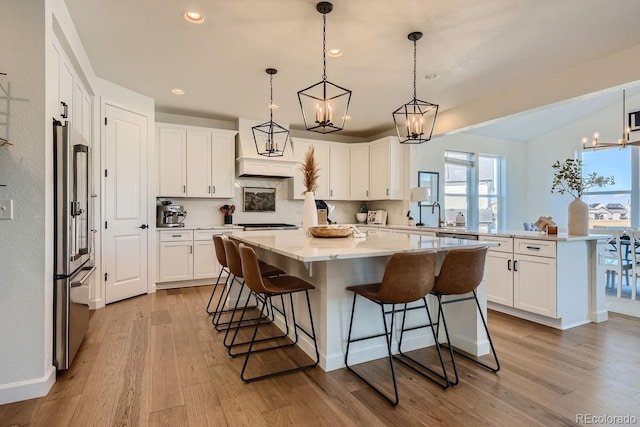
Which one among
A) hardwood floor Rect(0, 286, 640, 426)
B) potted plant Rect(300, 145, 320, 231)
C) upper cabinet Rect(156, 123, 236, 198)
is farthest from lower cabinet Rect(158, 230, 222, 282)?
potted plant Rect(300, 145, 320, 231)

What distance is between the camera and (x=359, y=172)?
6363 mm

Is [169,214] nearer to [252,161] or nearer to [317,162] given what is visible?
[252,161]

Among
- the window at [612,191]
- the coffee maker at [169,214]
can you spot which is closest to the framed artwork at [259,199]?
the coffee maker at [169,214]

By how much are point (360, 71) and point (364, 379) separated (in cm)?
298

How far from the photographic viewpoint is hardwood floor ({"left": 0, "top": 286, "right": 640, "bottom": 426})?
1.83 meters

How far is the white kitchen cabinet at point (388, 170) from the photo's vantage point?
582 cm

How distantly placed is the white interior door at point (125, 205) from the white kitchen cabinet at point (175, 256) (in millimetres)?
294

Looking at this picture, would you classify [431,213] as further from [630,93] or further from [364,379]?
[364,379]

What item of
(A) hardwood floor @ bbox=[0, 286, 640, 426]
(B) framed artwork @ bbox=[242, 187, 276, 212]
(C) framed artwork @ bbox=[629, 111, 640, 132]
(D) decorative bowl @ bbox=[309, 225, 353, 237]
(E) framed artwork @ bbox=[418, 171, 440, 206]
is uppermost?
(C) framed artwork @ bbox=[629, 111, 640, 132]

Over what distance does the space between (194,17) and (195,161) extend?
2763 millimetres

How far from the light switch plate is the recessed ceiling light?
69.3 inches

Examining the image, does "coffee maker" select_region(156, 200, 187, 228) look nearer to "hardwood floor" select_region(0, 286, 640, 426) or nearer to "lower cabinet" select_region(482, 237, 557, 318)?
"hardwood floor" select_region(0, 286, 640, 426)

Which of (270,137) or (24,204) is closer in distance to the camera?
(24,204)

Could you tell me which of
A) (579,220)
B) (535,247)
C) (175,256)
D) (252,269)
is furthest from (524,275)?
(175,256)
